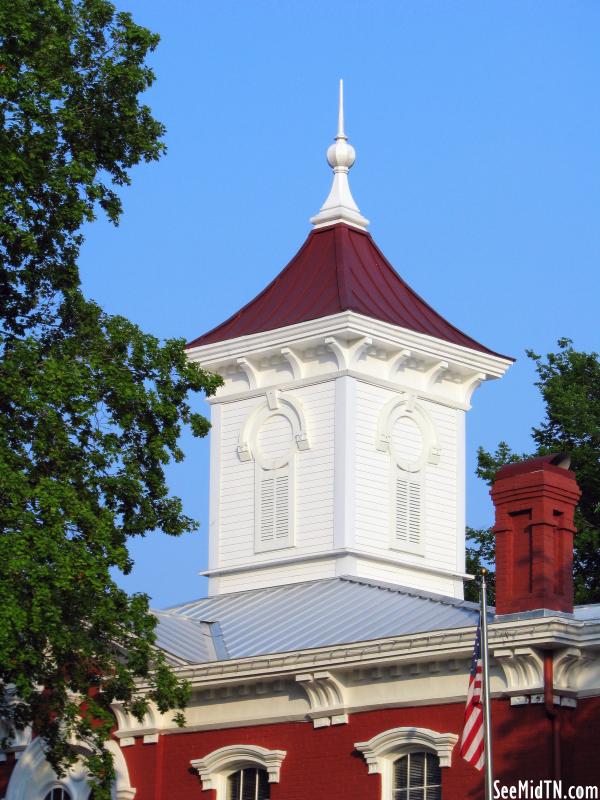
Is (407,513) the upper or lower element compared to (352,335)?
lower

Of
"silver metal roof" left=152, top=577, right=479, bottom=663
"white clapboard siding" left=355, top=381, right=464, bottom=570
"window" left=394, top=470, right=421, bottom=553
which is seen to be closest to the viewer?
"silver metal roof" left=152, top=577, right=479, bottom=663

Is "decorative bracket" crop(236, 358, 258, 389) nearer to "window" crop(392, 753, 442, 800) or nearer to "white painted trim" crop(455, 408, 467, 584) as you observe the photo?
"white painted trim" crop(455, 408, 467, 584)

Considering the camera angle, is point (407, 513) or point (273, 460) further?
point (273, 460)

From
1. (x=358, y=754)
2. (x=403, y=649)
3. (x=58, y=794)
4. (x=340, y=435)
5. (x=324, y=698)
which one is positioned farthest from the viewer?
(x=340, y=435)

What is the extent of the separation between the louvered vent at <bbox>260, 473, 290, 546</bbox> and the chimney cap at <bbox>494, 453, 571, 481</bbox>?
309 inches

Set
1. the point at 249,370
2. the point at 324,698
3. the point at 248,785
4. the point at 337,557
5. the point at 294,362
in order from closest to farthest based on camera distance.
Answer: the point at 324,698
the point at 248,785
the point at 337,557
the point at 294,362
the point at 249,370

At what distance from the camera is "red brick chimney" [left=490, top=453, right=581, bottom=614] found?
25391 mm

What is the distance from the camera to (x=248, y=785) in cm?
2788

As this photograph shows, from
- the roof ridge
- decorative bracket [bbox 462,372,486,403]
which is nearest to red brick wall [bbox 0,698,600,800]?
the roof ridge

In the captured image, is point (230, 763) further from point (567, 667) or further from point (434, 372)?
point (434, 372)

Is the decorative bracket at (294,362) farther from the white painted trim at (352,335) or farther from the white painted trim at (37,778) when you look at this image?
the white painted trim at (37,778)

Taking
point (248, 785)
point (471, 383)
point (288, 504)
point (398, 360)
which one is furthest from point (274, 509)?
point (248, 785)

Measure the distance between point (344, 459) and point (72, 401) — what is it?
360 inches

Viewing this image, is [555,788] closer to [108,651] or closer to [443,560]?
[108,651]
